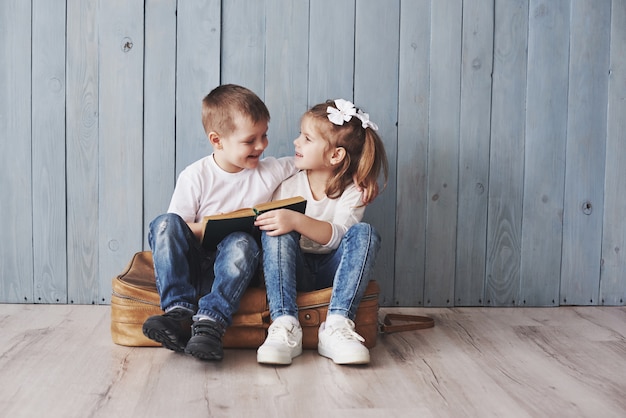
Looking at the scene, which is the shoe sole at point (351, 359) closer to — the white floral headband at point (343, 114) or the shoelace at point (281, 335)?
the shoelace at point (281, 335)

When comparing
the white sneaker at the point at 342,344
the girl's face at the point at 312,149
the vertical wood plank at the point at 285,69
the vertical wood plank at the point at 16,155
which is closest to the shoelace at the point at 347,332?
the white sneaker at the point at 342,344

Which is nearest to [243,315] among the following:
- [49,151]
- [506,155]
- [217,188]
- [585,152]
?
[217,188]

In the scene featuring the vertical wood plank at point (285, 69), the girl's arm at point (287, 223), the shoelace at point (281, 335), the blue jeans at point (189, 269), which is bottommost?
the shoelace at point (281, 335)

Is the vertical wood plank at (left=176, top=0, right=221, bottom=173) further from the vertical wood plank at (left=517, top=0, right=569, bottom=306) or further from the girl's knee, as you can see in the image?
the vertical wood plank at (left=517, top=0, right=569, bottom=306)

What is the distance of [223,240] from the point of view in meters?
1.93

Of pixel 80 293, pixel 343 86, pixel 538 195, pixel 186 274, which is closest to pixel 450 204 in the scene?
pixel 538 195

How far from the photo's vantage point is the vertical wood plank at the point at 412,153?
233cm

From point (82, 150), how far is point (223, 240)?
0.67 metres

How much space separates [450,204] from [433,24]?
0.59 m

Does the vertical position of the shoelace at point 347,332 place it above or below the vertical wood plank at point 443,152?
below

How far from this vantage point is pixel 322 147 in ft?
6.77

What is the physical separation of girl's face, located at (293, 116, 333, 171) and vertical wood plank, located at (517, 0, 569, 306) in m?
0.75

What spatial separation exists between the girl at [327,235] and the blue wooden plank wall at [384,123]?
0.27 m

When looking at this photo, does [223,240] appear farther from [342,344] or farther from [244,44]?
[244,44]
